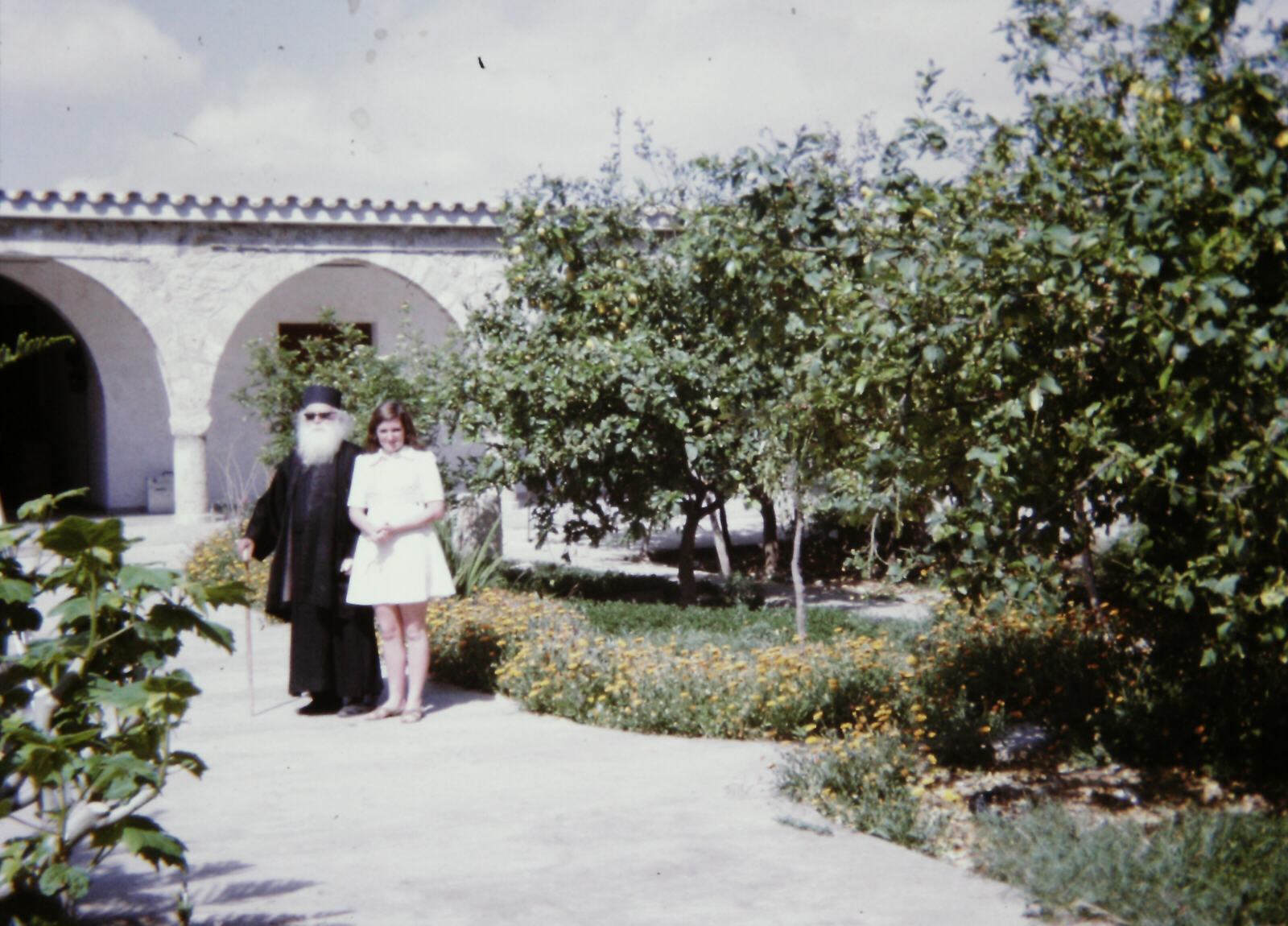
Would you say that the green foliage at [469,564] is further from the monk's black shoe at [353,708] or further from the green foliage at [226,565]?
the monk's black shoe at [353,708]

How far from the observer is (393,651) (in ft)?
18.4

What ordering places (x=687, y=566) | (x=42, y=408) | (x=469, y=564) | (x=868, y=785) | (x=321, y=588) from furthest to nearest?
(x=42, y=408) < (x=687, y=566) < (x=469, y=564) < (x=321, y=588) < (x=868, y=785)

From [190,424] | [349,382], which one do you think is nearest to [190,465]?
[190,424]

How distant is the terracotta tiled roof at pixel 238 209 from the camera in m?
12.2

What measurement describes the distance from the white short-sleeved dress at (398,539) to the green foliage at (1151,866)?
2.74 meters

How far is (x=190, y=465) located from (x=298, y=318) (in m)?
3.75

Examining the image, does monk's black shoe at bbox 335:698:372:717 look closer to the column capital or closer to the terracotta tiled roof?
the terracotta tiled roof

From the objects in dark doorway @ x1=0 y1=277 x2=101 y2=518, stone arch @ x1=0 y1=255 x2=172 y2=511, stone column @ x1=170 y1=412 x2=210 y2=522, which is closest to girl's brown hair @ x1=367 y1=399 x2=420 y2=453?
stone column @ x1=170 y1=412 x2=210 y2=522

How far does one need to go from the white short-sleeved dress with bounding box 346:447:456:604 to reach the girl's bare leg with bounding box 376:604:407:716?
0.10m

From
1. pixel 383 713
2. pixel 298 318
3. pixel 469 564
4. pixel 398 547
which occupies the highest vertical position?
pixel 298 318

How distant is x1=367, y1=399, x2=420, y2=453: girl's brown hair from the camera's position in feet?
18.5

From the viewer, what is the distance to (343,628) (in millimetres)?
5777

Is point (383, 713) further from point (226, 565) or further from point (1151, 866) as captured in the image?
point (226, 565)

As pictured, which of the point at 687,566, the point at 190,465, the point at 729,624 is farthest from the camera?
the point at 190,465
